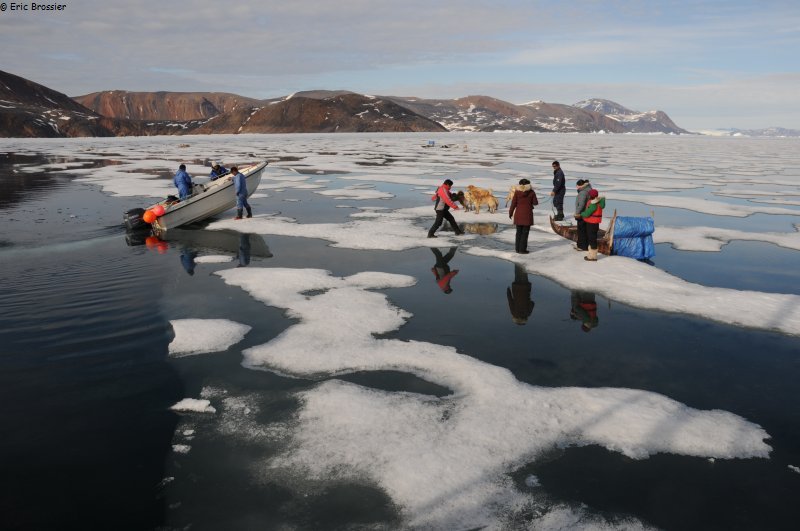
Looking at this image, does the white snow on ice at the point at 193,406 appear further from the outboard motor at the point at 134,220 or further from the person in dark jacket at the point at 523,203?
the outboard motor at the point at 134,220

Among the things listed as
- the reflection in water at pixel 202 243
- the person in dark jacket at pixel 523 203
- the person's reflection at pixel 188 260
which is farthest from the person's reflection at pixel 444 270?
the person's reflection at pixel 188 260

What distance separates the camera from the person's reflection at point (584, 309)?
7.95 metres

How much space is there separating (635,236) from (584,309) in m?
3.81

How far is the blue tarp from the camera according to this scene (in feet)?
37.2

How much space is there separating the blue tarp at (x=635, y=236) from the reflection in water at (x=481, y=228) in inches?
155

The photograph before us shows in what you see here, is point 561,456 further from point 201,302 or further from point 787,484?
point 201,302

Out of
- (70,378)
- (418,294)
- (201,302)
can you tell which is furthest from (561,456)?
(201,302)

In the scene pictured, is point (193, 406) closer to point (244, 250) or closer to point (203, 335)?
point (203, 335)

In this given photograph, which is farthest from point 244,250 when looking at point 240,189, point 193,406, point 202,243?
point 193,406

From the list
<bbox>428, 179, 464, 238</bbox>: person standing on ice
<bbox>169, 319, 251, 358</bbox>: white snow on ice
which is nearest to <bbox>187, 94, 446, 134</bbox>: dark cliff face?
<bbox>428, 179, 464, 238</bbox>: person standing on ice

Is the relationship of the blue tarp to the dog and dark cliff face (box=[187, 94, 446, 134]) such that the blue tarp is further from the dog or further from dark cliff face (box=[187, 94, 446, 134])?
dark cliff face (box=[187, 94, 446, 134])

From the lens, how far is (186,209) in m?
15.2

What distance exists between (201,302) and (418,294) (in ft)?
12.4

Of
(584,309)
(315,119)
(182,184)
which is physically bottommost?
(584,309)
